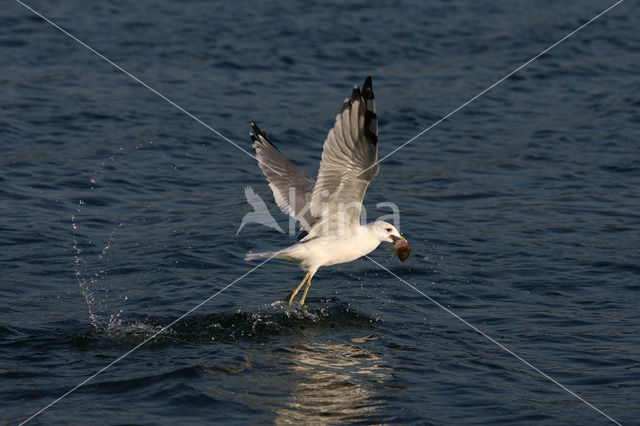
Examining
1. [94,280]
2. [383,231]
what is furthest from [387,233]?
[94,280]

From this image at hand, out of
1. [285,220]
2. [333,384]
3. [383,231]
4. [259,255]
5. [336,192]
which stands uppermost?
[336,192]

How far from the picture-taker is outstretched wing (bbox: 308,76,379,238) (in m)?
7.66

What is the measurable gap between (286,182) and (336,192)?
58.6 inches

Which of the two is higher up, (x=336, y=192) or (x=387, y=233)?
(x=336, y=192)

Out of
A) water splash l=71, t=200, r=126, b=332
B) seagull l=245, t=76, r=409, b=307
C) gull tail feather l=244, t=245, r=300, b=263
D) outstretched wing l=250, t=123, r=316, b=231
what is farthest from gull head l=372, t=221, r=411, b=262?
water splash l=71, t=200, r=126, b=332

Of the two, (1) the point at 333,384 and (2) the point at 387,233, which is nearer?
(1) the point at 333,384

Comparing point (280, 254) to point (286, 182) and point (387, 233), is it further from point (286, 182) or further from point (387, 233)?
point (387, 233)

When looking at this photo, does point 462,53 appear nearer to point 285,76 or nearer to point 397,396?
point 285,76

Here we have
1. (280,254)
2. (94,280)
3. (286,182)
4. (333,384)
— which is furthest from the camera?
(94,280)

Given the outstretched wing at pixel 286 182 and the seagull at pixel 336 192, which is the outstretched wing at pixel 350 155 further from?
the outstretched wing at pixel 286 182

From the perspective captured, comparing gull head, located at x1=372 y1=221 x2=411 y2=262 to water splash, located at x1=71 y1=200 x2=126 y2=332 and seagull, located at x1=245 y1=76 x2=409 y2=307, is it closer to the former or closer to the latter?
seagull, located at x1=245 y1=76 x2=409 y2=307

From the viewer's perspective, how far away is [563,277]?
10445mm

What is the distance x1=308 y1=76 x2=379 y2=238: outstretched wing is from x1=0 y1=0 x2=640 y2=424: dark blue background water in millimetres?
1487

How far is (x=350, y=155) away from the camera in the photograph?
785cm
